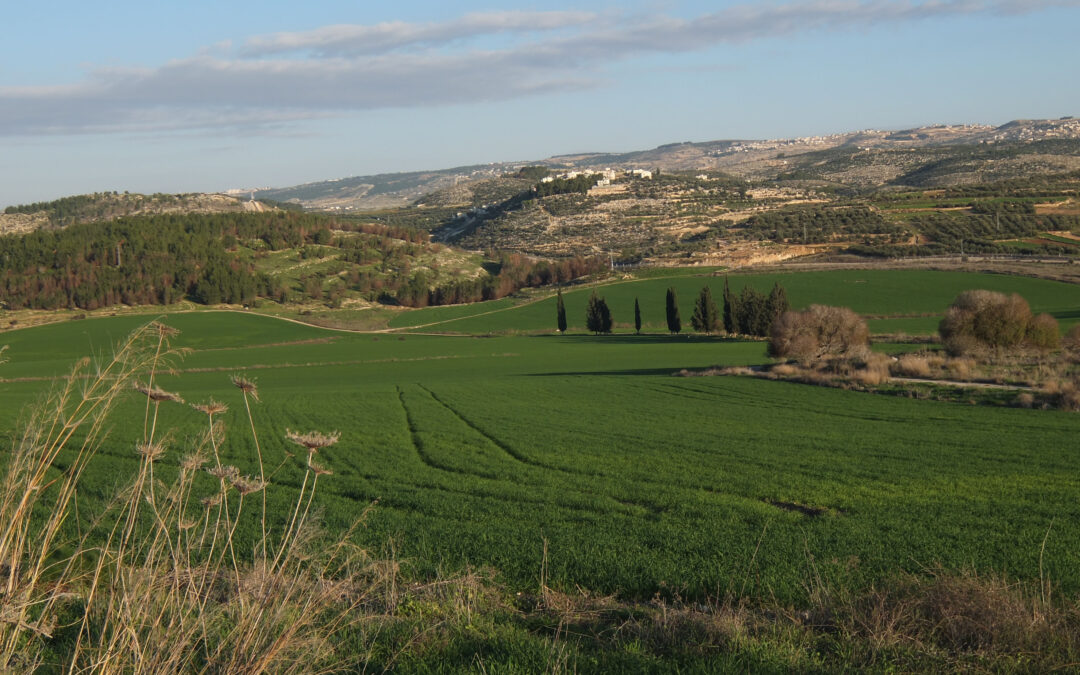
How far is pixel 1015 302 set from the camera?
40844mm

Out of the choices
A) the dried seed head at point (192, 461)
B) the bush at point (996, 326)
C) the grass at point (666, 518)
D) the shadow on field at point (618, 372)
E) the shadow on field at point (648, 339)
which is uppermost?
the dried seed head at point (192, 461)

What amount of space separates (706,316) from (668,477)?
56.2m

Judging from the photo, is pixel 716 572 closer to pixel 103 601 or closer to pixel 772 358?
pixel 103 601

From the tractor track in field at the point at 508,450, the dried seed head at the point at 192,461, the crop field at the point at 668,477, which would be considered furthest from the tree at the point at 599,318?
the dried seed head at the point at 192,461

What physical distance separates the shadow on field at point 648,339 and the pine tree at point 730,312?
1.25 meters

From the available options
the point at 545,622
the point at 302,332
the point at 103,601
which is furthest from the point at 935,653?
the point at 302,332

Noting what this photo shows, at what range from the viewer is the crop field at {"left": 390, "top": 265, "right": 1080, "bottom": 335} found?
242ft

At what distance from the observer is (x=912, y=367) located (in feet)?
125

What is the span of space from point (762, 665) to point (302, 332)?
8856cm

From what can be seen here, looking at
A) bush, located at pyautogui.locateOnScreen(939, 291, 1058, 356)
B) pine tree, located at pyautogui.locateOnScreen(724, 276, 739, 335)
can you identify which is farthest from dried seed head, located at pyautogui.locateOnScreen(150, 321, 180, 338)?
pine tree, located at pyautogui.locateOnScreen(724, 276, 739, 335)

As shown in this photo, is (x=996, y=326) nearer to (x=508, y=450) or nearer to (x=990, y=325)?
(x=990, y=325)

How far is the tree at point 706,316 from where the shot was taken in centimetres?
7231

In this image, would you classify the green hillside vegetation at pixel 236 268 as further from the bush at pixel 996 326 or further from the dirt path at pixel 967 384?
the dirt path at pixel 967 384

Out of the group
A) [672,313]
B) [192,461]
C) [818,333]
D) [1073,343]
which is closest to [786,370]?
[818,333]
